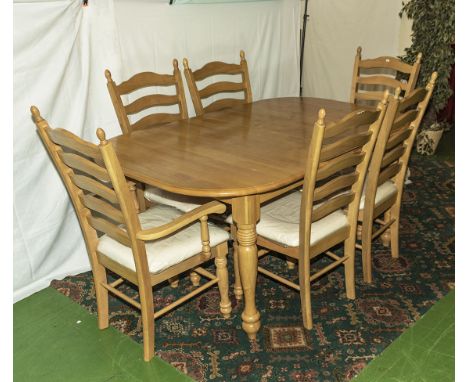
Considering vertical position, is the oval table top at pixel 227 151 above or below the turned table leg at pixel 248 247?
above

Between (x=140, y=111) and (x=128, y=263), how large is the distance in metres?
1.13

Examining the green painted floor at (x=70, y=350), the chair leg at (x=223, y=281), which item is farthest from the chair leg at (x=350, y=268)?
the green painted floor at (x=70, y=350)

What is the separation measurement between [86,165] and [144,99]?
1034 mm

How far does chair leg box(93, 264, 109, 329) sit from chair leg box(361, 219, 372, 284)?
4.19 ft

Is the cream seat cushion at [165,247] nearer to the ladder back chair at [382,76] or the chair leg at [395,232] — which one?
the chair leg at [395,232]

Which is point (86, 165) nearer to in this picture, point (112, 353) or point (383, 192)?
point (112, 353)

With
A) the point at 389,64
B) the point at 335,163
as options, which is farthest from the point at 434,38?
the point at 335,163

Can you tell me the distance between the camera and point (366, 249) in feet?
8.26

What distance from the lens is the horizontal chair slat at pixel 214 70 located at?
9.73 ft

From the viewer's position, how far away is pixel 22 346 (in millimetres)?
2232

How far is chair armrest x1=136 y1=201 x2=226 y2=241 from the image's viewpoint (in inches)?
70.9

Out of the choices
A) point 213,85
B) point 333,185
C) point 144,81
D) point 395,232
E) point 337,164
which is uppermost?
point 144,81

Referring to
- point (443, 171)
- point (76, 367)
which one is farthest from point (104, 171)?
point (443, 171)
